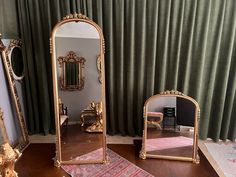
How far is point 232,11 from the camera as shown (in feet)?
5.83

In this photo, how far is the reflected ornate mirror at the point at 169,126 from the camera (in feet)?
5.76

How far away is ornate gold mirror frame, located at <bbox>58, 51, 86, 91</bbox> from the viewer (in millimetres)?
1668

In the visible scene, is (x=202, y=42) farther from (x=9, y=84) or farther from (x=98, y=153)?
(x=9, y=84)

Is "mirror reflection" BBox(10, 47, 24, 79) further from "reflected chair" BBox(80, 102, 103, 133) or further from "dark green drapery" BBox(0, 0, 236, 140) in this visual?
"reflected chair" BBox(80, 102, 103, 133)

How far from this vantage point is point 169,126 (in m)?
1.82

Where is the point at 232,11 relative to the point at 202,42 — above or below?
above

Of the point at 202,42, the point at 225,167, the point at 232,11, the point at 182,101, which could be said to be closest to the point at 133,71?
the point at 182,101

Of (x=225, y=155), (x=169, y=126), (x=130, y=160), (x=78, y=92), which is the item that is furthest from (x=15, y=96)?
(x=225, y=155)

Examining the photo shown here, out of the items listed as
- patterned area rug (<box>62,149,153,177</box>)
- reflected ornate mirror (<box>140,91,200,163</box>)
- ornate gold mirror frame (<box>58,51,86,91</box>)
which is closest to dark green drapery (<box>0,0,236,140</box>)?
reflected ornate mirror (<box>140,91,200,163</box>)

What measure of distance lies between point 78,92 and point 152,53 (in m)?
0.79

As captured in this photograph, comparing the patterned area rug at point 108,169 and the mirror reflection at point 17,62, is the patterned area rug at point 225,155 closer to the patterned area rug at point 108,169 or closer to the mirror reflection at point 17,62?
the patterned area rug at point 108,169

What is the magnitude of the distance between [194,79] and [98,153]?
1.15 metres

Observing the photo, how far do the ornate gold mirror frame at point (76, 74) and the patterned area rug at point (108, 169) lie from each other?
24.5 inches

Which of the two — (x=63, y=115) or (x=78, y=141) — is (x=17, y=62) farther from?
(x=78, y=141)
